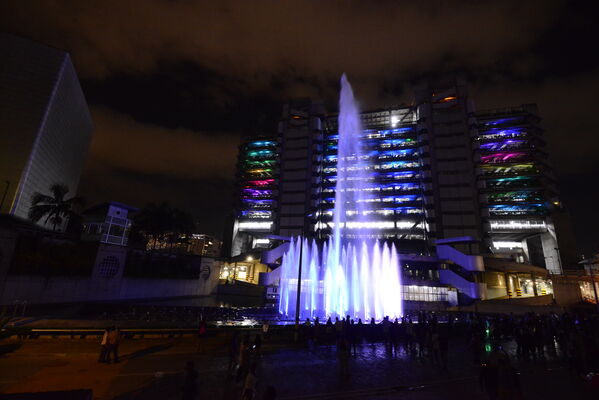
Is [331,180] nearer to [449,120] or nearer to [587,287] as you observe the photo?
[449,120]

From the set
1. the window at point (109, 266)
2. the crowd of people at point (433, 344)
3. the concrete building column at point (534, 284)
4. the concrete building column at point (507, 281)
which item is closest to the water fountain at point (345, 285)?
the crowd of people at point (433, 344)

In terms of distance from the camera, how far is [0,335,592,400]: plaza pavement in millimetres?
8703

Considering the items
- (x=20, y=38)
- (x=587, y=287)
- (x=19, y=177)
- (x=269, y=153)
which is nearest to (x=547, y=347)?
(x=587, y=287)

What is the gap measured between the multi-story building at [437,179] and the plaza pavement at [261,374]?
57476 mm

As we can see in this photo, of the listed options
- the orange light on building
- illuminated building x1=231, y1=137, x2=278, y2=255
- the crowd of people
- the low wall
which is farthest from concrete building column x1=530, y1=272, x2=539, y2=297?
illuminated building x1=231, y1=137, x2=278, y2=255

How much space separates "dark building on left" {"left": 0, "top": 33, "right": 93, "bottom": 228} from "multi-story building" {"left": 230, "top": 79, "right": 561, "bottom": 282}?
5263cm

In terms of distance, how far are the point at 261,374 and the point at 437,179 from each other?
243 feet

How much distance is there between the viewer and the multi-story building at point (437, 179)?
225 feet

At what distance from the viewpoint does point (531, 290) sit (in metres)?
57.9

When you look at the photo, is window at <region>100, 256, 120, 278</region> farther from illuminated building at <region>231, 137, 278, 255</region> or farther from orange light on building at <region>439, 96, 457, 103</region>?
orange light on building at <region>439, 96, 457, 103</region>

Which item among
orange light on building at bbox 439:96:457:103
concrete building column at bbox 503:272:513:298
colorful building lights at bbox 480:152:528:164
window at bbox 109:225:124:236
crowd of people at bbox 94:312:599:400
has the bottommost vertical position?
crowd of people at bbox 94:312:599:400

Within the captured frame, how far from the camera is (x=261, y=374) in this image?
10.4 meters

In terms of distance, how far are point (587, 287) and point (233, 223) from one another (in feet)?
268

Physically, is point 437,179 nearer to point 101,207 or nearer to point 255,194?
point 255,194
